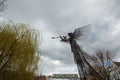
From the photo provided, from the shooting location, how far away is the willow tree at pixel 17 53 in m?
15.8

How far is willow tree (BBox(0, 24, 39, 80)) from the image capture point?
15.8m

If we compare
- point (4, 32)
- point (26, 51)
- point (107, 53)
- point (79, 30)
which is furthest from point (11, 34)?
point (107, 53)

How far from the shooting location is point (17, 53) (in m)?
16.3

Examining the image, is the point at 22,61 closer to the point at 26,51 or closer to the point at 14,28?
the point at 26,51

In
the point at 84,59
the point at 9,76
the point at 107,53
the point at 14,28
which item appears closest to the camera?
the point at 84,59

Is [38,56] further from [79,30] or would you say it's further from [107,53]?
[107,53]

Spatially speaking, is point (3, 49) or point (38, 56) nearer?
point (3, 49)

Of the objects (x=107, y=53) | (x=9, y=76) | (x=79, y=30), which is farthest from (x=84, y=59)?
(x=107, y=53)

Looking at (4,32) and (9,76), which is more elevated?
(4,32)

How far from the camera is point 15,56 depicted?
53.3 feet

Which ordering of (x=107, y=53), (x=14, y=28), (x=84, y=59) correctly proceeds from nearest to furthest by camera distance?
(x=84, y=59) → (x=14, y=28) → (x=107, y=53)

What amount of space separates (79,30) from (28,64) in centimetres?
447

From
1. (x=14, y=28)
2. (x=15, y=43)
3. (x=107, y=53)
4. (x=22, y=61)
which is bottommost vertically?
(x=22, y=61)

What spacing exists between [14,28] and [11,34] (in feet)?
2.41
